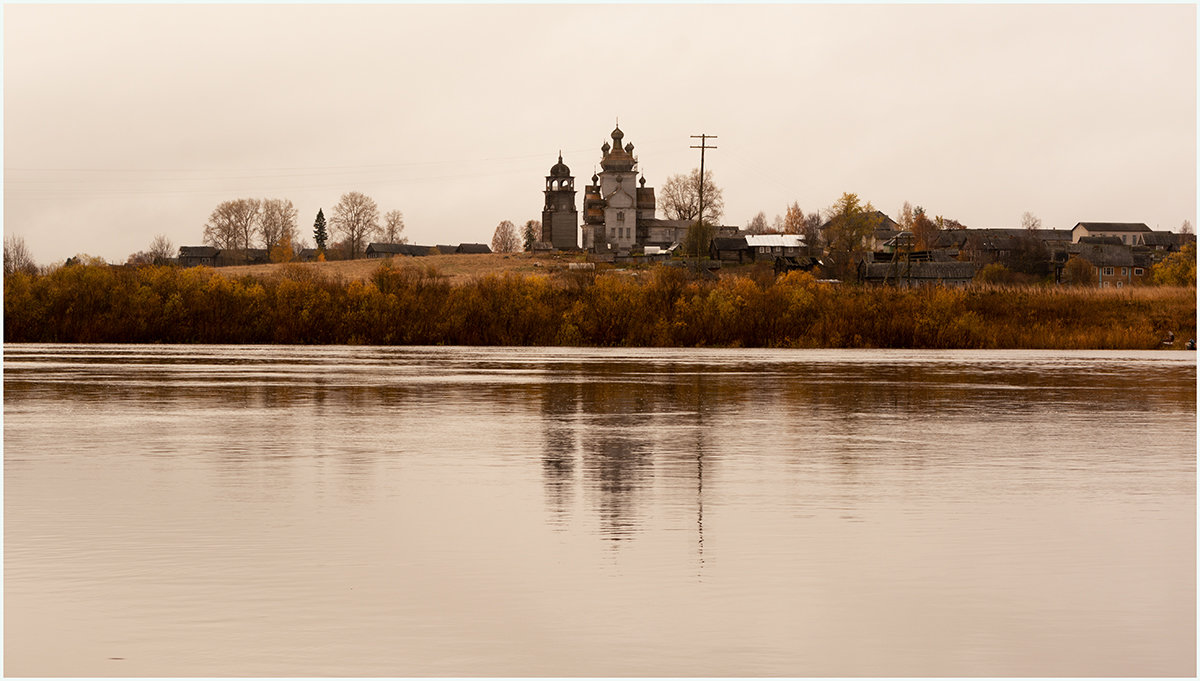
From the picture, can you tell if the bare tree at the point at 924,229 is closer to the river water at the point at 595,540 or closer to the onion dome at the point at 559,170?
the onion dome at the point at 559,170

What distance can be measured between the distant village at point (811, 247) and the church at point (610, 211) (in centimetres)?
12

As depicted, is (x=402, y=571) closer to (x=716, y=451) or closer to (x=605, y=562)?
(x=605, y=562)

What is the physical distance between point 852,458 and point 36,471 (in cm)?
861

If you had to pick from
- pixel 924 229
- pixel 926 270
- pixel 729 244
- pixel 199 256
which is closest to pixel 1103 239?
pixel 924 229

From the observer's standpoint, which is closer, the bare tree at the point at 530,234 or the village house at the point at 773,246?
the village house at the point at 773,246

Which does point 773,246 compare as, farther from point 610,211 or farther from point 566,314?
point 566,314

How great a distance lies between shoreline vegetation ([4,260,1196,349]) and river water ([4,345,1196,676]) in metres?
31.7

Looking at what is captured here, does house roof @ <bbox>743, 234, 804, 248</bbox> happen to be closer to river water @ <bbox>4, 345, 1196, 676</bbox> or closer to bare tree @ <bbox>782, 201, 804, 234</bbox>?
bare tree @ <bbox>782, 201, 804, 234</bbox>

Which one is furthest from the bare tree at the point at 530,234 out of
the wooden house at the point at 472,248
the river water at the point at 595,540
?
the river water at the point at 595,540

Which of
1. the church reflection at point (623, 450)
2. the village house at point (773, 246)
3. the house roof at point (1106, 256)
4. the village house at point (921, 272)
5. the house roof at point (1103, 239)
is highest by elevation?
the house roof at point (1103, 239)

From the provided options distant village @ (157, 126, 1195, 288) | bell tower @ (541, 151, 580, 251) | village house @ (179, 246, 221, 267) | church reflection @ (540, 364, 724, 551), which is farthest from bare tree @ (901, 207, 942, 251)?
church reflection @ (540, 364, 724, 551)

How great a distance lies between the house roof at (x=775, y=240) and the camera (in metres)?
152

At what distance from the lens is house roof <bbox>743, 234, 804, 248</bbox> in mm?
151625

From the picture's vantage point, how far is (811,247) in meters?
154
